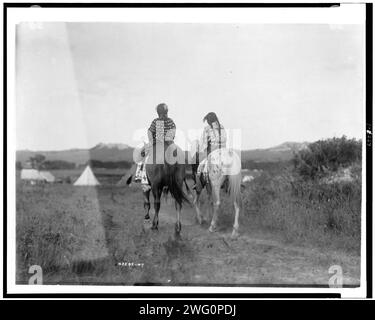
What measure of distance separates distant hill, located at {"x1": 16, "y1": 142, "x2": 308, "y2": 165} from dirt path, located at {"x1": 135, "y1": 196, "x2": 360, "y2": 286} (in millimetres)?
775

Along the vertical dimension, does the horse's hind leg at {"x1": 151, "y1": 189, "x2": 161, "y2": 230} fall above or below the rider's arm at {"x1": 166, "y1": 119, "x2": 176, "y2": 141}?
below

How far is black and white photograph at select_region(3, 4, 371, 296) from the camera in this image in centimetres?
518

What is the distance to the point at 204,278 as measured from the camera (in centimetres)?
519

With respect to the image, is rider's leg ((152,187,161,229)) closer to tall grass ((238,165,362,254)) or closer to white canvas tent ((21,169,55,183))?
tall grass ((238,165,362,254))

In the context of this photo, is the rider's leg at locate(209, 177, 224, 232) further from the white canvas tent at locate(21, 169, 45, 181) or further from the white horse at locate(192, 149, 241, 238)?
the white canvas tent at locate(21, 169, 45, 181)

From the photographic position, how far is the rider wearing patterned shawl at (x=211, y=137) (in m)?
5.23

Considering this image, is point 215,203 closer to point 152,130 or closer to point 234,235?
point 234,235

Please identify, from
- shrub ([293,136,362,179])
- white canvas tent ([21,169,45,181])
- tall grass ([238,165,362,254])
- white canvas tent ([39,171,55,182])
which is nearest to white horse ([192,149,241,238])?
tall grass ([238,165,362,254])

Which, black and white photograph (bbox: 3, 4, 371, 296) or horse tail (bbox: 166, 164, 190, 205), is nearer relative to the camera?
black and white photograph (bbox: 3, 4, 371, 296)

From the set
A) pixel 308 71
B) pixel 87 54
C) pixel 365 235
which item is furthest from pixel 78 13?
pixel 365 235

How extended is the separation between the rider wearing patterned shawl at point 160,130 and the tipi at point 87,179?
40cm

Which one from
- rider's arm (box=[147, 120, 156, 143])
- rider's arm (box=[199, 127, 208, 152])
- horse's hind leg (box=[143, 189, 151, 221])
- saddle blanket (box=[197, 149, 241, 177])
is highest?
rider's arm (box=[147, 120, 156, 143])

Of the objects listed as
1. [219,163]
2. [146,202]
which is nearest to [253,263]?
[219,163]

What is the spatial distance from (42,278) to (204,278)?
1.58m
